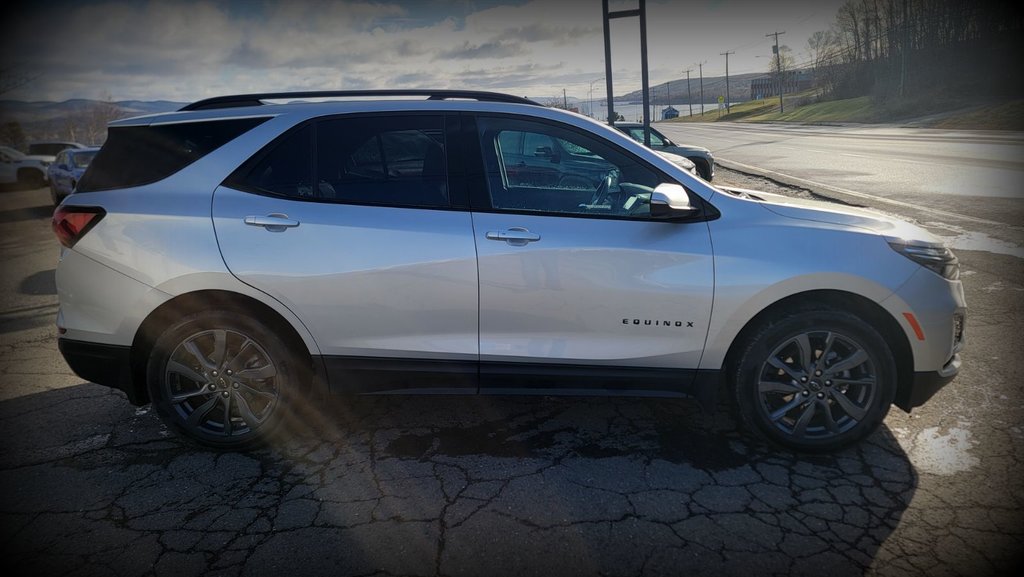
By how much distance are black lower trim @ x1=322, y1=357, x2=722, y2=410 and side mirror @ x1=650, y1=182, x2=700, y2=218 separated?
808 millimetres

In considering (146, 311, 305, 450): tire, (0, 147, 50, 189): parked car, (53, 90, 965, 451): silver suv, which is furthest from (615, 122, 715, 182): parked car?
(0, 147, 50, 189): parked car

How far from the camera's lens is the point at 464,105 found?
3.52m

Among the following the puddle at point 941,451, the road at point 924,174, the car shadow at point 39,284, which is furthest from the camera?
the road at point 924,174

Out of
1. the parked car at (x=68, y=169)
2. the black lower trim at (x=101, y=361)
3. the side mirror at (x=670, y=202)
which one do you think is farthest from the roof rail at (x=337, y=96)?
the parked car at (x=68, y=169)

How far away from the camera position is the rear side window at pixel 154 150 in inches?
134

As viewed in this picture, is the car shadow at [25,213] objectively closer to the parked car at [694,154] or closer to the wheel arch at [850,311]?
the parked car at [694,154]

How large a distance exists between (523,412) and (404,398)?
0.83 m

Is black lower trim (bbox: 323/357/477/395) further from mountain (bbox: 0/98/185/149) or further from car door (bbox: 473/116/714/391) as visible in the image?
mountain (bbox: 0/98/185/149)

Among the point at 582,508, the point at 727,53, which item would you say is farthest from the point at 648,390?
the point at 727,53

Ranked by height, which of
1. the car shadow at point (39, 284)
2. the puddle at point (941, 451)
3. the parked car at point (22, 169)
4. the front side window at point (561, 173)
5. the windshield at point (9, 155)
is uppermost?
the windshield at point (9, 155)

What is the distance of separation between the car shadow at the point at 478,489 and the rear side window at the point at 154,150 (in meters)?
1.47

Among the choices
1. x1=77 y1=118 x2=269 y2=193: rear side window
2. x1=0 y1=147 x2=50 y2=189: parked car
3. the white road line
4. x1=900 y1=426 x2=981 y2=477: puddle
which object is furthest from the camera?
x1=0 y1=147 x2=50 y2=189: parked car

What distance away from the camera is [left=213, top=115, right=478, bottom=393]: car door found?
3.23m

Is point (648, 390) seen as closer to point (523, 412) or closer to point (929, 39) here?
point (523, 412)
